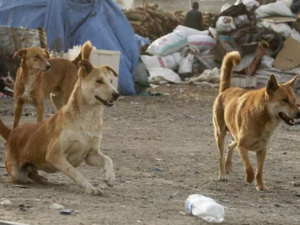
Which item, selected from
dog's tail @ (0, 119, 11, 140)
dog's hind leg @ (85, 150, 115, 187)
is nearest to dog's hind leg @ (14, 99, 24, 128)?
dog's tail @ (0, 119, 11, 140)

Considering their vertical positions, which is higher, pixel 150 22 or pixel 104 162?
pixel 104 162

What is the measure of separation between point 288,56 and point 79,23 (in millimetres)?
5572

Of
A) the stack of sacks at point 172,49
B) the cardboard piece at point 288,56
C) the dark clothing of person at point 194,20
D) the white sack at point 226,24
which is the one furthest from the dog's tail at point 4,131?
the dark clothing of person at point 194,20

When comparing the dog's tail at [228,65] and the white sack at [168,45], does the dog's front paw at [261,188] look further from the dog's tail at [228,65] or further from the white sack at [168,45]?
the white sack at [168,45]

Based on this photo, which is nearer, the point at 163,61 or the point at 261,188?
the point at 261,188

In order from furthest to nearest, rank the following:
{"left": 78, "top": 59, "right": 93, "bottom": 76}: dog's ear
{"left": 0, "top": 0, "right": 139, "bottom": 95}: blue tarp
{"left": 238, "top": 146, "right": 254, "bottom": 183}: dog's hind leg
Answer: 1. {"left": 0, "top": 0, "right": 139, "bottom": 95}: blue tarp
2. {"left": 238, "top": 146, "right": 254, "bottom": 183}: dog's hind leg
3. {"left": 78, "top": 59, "right": 93, "bottom": 76}: dog's ear

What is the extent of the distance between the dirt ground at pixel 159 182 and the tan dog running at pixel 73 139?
18 cm

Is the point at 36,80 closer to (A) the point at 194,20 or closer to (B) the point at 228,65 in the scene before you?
(B) the point at 228,65

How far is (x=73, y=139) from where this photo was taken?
787cm

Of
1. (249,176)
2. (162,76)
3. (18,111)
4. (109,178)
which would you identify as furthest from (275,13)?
(109,178)

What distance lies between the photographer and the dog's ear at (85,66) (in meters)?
8.05

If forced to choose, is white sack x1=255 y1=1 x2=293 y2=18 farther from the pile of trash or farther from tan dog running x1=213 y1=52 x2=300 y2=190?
tan dog running x1=213 y1=52 x2=300 y2=190

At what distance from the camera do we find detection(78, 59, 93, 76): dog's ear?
805 cm

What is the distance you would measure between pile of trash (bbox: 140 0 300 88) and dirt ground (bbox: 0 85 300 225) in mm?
5711
